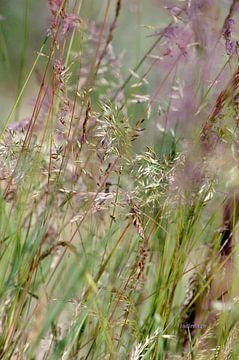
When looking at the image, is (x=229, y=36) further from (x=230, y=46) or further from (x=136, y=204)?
(x=136, y=204)

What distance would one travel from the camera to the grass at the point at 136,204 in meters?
1.84

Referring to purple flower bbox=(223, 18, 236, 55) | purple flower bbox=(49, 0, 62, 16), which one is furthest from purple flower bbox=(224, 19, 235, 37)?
purple flower bbox=(49, 0, 62, 16)

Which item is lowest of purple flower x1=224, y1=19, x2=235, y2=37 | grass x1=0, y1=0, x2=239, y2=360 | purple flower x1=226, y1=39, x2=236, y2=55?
grass x1=0, y1=0, x2=239, y2=360

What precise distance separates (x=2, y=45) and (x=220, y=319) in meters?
1.18

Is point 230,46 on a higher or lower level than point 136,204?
higher

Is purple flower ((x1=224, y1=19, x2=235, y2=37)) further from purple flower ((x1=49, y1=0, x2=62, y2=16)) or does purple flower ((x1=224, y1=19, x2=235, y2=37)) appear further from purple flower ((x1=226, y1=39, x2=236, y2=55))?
purple flower ((x1=49, y1=0, x2=62, y2=16))

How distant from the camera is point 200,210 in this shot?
1.95 m

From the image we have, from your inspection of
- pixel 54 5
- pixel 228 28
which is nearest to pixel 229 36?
pixel 228 28

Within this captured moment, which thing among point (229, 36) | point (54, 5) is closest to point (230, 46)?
point (229, 36)

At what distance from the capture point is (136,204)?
184 centimetres

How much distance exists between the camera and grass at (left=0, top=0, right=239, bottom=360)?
1.84m

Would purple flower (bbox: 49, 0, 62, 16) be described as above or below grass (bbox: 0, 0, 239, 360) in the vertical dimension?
above

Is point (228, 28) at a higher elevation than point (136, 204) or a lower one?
higher

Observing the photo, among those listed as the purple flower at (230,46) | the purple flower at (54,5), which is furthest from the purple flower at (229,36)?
the purple flower at (54,5)
